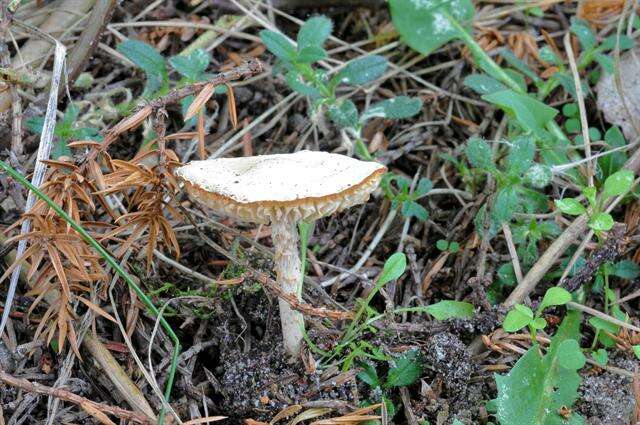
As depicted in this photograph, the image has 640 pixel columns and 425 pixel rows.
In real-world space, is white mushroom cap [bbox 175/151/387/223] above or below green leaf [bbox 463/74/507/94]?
above

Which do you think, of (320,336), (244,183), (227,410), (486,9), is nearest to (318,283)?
(320,336)

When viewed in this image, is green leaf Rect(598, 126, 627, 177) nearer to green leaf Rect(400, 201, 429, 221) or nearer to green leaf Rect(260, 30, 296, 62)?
green leaf Rect(400, 201, 429, 221)

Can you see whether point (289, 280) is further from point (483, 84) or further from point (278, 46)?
point (483, 84)

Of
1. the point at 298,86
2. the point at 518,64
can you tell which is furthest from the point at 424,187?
the point at 518,64

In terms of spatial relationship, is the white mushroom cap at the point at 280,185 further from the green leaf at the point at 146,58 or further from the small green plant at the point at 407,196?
the green leaf at the point at 146,58

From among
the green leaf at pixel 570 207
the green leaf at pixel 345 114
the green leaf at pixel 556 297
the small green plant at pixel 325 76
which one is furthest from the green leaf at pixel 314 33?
the green leaf at pixel 556 297

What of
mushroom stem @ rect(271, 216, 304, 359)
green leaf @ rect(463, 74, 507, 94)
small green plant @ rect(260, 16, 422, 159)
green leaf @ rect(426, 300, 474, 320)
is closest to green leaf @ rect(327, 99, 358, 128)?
small green plant @ rect(260, 16, 422, 159)
